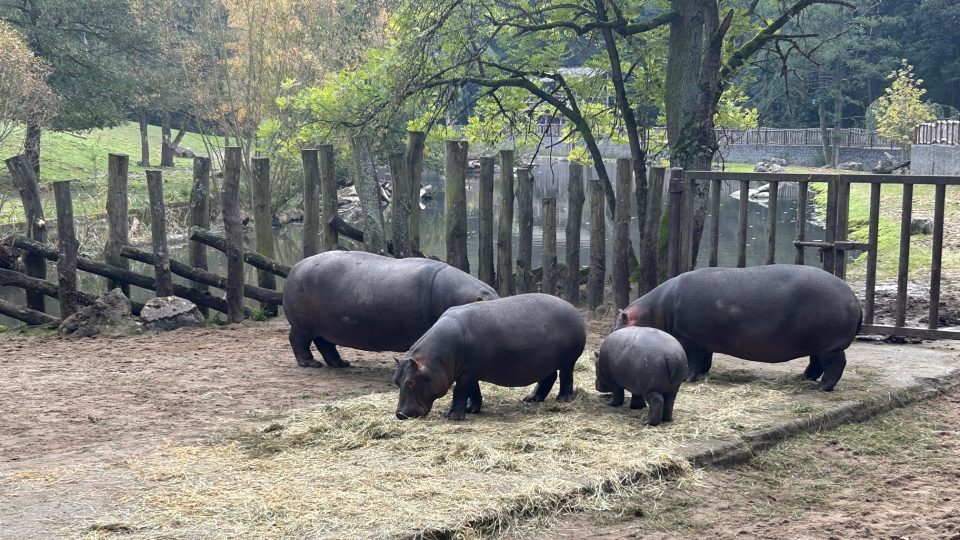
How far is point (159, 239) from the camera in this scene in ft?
37.5

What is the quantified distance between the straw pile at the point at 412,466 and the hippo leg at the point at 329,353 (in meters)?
1.64

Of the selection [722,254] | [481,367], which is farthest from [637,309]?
[722,254]

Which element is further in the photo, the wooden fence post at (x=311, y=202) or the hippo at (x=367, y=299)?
the wooden fence post at (x=311, y=202)

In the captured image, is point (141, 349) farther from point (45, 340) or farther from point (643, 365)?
point (643, 365)

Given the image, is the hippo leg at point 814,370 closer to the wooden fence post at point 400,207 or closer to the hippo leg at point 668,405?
the hippo leg at point 668,405

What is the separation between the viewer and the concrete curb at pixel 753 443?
5.23 metres

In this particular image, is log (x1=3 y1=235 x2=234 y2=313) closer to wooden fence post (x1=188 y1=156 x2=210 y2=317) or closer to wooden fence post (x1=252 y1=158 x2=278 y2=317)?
wooden fence post (x1=188 y1=156 x2=210 y2=317)

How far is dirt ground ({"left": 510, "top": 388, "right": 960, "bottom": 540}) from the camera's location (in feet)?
17.5

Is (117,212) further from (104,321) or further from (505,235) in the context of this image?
(505,235)

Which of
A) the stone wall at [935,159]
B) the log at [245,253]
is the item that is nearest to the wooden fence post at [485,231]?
the log at [245,253]

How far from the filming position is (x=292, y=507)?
5238 millimetres

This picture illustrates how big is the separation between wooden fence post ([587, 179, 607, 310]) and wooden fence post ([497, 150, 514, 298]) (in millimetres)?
954

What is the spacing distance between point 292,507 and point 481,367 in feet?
7.81

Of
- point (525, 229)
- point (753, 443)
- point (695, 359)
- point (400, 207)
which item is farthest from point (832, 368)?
point (400, 207)
